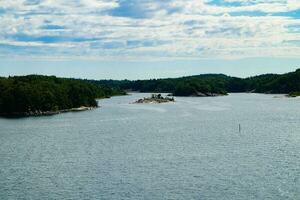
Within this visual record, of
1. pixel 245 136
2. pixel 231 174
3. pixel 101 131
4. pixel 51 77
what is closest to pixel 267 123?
pixel 245 136

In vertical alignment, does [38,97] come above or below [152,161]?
above

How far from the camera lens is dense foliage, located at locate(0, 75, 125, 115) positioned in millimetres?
140125

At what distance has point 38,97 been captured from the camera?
142125 mm

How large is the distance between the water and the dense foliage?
123 ft

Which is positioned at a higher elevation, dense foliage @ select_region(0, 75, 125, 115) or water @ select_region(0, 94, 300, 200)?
dense foliage @ select_region(0, 75, 125, 115)

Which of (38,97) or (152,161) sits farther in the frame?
(38,97)

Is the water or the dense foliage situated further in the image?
the dense foliage

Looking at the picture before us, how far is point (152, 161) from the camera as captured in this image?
61.0 m

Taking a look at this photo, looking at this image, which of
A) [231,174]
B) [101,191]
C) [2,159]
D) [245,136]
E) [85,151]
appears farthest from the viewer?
[245,136]

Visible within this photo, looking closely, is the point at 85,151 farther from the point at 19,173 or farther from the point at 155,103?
the point at 155,103

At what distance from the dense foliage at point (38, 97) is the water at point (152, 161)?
3747 cm

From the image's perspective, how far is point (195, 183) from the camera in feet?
162

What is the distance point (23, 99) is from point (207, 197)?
103 m

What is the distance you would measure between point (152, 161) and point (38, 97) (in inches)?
3432
